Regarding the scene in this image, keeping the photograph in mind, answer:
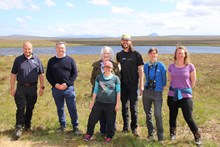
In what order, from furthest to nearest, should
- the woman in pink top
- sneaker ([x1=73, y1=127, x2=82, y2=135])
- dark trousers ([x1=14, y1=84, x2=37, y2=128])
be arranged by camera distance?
sneaker ([x1=73, y1=127, x2=82, y2=135]), dark trousers ([x1=14, y1=84, x2=37, y2=128]), the woman in pink top

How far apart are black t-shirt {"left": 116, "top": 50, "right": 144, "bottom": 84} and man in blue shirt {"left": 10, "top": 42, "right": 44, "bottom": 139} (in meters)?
2.18

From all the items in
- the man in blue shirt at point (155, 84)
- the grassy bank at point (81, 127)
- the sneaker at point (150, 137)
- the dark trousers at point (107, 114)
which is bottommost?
the grassy bank at point (81, 127)

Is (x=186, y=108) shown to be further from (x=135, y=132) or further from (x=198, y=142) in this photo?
(x=135, y=132)

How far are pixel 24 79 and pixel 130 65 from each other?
2707mm

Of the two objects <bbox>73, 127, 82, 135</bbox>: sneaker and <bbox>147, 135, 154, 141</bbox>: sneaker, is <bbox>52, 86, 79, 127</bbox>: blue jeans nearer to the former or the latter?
<bbox>73, 127, 82, 135</bbox>: sneaker

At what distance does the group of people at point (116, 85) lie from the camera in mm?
6595

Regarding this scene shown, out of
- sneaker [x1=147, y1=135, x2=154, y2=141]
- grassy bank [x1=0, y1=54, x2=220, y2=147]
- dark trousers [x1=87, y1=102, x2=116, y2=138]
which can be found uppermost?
dark trousers [x1=87, y1=102, x2=116, y2=138]

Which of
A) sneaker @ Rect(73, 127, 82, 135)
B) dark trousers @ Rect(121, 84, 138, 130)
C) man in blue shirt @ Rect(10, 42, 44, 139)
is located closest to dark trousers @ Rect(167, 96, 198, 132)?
dark trousers @ Rect(121, 84, 138, 130)

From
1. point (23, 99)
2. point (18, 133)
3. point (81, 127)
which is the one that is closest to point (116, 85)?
point (81, 127)

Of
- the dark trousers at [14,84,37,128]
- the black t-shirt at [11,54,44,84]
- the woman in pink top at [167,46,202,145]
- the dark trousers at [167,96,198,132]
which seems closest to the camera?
the woman in pink top at [167,46,202,145]

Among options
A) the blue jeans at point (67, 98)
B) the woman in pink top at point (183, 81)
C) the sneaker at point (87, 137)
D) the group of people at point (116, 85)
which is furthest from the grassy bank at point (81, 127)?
the woman in pink top at point (183, 81)

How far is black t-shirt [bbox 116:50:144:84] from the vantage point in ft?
23.0

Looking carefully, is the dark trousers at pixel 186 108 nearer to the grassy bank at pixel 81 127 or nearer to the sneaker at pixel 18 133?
the grassy bank at pixel 81 127

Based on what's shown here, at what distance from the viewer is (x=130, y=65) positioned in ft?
23.0
